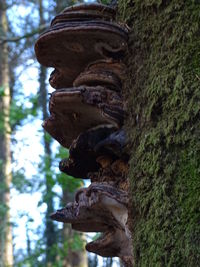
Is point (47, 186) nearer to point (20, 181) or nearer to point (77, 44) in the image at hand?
point (20, 181)

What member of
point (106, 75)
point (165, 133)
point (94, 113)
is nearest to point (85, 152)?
point (94, 113)

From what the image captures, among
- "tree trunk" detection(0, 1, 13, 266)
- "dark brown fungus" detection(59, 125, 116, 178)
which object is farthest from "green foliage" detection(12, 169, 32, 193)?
"dark brown fungus" detection(59, 125, 116, 178)

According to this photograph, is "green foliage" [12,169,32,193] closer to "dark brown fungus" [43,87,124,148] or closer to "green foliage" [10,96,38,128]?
"green foliage" [10,96,38,128]

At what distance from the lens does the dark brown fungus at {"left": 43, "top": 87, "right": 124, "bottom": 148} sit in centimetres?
177

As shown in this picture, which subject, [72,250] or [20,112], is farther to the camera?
[72,250]

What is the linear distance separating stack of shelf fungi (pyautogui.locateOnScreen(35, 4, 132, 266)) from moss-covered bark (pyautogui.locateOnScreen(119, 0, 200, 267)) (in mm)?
77

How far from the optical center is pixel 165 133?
60.1 inches

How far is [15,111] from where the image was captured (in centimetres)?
871

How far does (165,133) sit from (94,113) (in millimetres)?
414

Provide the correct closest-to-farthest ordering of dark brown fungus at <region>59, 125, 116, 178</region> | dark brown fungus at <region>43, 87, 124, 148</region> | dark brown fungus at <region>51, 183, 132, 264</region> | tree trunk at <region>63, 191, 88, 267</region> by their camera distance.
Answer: dark brown fungus at <region>51, 183, 132, 264</region>
dark brown fungus at <region>43, 87, 124, 148</region>
dark brown fungus at <region>59, 125, 116, 178</region>
tree trunk at <region>63, 191, 88, 267</region>

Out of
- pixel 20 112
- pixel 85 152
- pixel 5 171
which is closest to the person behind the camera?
pixel 85 152

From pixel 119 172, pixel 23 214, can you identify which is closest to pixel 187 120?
pixel 119 172

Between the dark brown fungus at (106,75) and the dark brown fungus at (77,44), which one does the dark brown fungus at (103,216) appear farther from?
the dark brown fungus at (77,44)

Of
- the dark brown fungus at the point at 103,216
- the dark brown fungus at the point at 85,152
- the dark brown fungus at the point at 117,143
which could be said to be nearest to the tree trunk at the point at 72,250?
the dark brown fungus at the point at 85,152
